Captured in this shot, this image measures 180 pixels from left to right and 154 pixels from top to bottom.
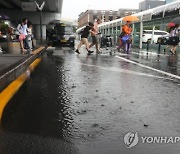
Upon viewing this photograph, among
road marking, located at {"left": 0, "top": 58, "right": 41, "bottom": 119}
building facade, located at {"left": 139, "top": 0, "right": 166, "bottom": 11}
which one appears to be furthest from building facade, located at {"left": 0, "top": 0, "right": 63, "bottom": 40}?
building facade, located at {"left": 139, "top": 0, "right": 166, "bottom": 11}

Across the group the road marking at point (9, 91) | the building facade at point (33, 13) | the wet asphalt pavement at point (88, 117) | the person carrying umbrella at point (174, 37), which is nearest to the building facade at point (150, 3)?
the building facade at point (33, 13)

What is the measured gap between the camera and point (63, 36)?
100 ft

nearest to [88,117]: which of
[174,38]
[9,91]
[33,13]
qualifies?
[9,91]

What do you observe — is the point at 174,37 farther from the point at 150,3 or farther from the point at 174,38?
the point at 150,3

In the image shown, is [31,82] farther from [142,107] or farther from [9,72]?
[142,107]

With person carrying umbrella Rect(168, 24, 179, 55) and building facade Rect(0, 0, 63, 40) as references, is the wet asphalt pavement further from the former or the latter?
building facade Rect(0, 0, 63, 40)

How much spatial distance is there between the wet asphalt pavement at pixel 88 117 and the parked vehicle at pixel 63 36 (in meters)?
22.8

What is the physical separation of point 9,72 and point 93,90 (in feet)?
6.83

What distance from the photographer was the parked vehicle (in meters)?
30.4

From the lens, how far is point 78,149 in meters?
3.53

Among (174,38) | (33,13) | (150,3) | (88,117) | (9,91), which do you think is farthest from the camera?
(150,3)

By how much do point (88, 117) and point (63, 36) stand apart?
2629 cm

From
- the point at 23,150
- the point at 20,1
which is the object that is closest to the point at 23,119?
the point at 23,150

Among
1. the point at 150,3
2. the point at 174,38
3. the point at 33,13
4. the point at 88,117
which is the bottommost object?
the point at 88,117
